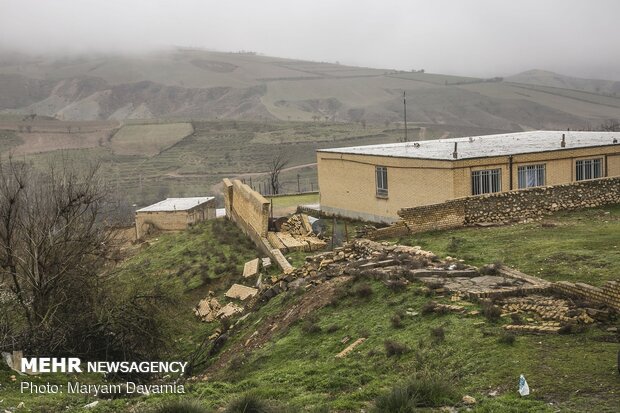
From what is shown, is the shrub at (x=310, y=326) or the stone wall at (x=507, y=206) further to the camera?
the stone wall at (x=507, y=206)

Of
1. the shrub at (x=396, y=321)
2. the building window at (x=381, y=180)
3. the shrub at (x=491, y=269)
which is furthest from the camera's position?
the building window at (x=381, y=180)

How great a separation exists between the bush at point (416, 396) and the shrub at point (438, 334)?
194 centimetres

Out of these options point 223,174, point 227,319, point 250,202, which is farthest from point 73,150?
point 227,319

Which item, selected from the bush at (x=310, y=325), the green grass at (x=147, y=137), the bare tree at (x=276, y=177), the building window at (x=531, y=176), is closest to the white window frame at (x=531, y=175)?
the building window at (x=531, y=176)

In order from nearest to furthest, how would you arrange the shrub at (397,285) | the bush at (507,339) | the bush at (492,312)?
the bush at (507,339) < the bush at (492,312) < the shrub at (397,285)

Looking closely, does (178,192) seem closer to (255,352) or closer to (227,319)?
(227,319)

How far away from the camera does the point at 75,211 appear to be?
54.4 ft

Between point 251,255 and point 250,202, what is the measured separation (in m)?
3.01

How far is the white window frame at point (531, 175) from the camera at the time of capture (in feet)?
88.0

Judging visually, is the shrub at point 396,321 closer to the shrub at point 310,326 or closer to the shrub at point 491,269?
the shrub at point 310,326

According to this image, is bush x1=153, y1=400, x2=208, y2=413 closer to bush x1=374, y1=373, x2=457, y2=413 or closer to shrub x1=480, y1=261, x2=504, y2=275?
bush x1=374, y1=373, x2=457, y2=413

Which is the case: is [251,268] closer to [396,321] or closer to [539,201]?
[539,201]

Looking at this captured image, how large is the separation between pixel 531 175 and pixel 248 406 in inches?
820

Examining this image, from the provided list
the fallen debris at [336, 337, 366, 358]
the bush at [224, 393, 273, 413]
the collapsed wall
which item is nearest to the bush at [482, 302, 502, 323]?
the fallen debris at [336, 337, 366, 358]
